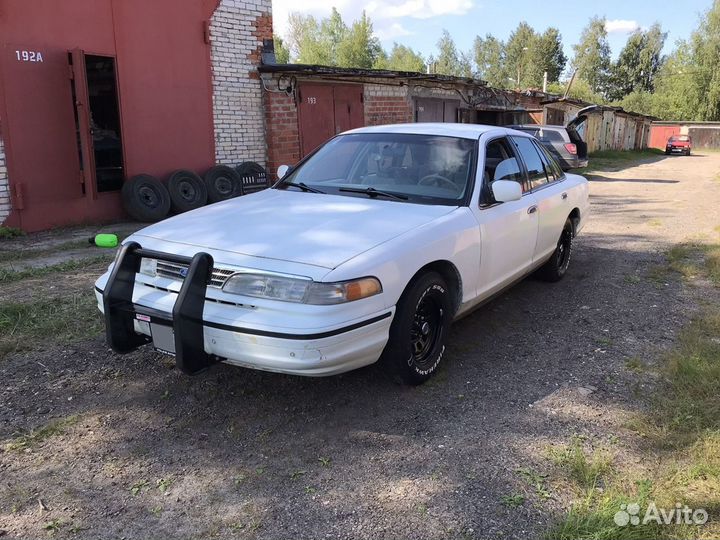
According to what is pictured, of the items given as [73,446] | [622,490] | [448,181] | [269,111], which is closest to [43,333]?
[73,446]

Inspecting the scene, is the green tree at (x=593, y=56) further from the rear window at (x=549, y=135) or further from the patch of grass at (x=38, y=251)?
the patch of grass at (x=38, y=251)

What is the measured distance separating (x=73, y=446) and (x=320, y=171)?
2.68m

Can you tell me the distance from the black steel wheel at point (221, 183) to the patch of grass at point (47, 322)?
230 inches

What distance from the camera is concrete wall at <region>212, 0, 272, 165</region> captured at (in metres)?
11.4

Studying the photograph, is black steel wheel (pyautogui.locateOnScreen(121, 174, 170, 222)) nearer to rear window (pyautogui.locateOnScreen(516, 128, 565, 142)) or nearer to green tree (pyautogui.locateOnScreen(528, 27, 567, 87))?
rear window (pyautogui.locateOnScreen(516, 128, 565, 142))

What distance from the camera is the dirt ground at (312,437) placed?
2674 mm

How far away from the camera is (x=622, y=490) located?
9.31 feet

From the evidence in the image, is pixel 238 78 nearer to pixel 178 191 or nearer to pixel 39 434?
pixel 178 191

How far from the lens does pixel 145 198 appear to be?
32.7ft

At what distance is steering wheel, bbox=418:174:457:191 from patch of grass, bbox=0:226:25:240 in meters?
6.71

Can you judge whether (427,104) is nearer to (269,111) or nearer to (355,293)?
(269,111)

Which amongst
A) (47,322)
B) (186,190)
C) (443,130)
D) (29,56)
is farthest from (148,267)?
(186,190)

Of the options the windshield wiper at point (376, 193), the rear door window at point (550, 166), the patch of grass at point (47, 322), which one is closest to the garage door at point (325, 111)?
the rear door window at point (550, 166)

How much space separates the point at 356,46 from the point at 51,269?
65356 millimetres
